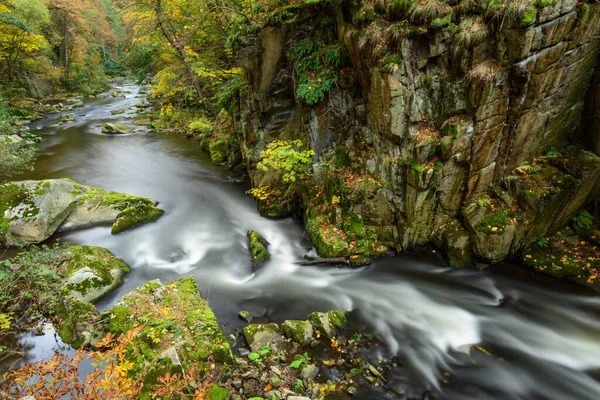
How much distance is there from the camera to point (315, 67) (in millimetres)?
8828

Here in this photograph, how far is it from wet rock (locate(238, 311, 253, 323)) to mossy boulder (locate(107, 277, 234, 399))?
0.96 m

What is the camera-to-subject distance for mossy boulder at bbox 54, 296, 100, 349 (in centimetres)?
552

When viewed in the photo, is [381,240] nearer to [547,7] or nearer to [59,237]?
[547,7]

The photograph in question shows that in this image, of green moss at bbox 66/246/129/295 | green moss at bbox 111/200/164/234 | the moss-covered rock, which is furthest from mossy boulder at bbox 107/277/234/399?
the moss-covered rock

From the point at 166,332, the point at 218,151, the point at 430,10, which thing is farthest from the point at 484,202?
the point at 218,151

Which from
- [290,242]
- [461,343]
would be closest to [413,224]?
[461,343]

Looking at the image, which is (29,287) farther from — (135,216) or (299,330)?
(299,330)

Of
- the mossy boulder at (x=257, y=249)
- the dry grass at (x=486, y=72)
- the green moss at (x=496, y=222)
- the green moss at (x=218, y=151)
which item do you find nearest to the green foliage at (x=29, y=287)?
the mossy boulder at (x=257, y=249)

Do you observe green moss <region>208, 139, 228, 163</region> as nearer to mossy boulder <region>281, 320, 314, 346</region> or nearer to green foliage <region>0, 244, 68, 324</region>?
green foliage <region>0, 244, 68, 324</region>

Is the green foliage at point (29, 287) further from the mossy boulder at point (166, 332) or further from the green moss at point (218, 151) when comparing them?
the green moss at point (218, 151)

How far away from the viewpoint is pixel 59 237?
9.17m

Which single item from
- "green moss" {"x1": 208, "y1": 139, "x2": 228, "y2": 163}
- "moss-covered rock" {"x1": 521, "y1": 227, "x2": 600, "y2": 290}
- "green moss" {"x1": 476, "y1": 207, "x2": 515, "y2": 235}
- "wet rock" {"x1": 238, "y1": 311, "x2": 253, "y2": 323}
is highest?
"green moss" {"x1": 476, "y1": 207, "x2": 515, "y2": 235}

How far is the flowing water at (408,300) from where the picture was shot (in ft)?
17.9

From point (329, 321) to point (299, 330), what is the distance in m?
0.69
